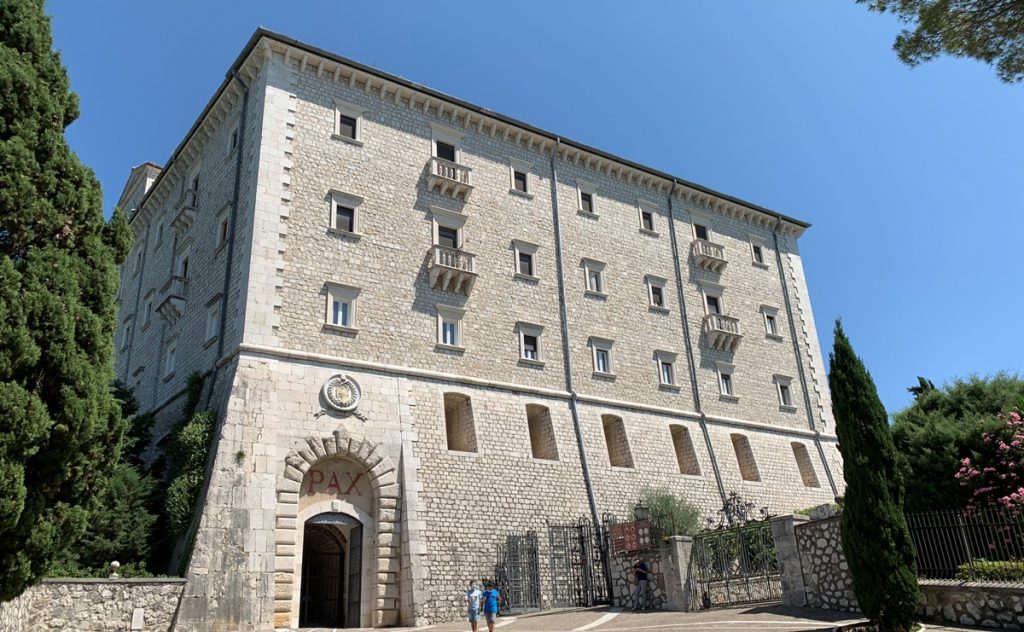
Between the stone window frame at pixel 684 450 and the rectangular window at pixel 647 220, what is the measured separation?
27.8ft

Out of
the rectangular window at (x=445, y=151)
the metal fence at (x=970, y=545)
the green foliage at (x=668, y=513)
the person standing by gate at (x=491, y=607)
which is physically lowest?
the person standing by gate at (x=491, y=607)

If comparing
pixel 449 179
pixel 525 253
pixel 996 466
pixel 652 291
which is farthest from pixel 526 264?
pixel 996 466

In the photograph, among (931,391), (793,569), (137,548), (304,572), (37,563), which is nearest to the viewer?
(37,563)

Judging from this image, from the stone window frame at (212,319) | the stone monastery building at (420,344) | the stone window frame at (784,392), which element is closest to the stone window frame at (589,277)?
the stone monastery building at (420,344)

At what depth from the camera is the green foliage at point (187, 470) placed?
18.1 m

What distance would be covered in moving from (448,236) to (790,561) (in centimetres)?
1502

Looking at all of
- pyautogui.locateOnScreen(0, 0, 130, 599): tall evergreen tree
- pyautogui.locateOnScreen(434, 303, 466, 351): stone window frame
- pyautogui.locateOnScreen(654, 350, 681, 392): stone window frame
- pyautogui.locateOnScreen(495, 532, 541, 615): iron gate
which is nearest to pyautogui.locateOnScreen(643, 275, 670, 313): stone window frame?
pyautogui.locateOnScreen(654, 350, 681, 392): stone window frame

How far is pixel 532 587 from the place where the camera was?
2102cm

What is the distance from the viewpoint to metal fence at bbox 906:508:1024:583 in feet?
39.8

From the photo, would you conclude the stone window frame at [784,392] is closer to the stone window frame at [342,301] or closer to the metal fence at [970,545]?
the metal fence at [970,545]

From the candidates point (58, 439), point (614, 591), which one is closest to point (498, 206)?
point (614, 591)

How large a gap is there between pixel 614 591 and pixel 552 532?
8.91 ft

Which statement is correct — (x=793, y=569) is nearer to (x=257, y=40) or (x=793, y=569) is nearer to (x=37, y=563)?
(x=37, y=563)

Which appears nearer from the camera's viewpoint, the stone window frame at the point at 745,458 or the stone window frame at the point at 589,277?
the stone window frame at the point at 589,277
